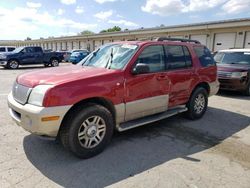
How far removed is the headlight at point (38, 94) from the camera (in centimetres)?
312

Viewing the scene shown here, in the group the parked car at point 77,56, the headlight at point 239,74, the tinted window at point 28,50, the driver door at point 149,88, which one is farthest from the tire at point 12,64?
the driver door at point 149,88

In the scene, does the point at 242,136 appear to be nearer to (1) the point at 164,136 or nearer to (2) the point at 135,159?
(1) the point at 164,136

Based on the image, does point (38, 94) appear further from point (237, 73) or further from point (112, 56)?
point (237, 73)

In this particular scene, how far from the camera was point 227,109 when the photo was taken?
6.69 metres

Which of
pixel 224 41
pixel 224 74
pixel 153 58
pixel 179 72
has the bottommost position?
pixel 224 74

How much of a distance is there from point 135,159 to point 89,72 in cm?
161

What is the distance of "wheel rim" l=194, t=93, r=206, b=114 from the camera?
5.56 meters

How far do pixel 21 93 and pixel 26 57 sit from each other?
16687 millimetres

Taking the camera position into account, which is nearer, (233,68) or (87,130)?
(87,130)

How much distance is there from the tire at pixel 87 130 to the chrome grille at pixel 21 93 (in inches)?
27.2

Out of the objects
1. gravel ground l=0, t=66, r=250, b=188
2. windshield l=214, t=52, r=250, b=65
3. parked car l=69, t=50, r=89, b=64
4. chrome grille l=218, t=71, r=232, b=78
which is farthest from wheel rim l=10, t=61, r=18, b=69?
chrome grille l=218, t=71, r=232, b=78

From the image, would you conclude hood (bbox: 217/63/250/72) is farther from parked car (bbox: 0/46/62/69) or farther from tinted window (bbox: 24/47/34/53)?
tinted window (bbox: 24/47/34/53)

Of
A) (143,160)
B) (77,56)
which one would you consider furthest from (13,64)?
(143,160)

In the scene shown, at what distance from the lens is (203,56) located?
5.72m
